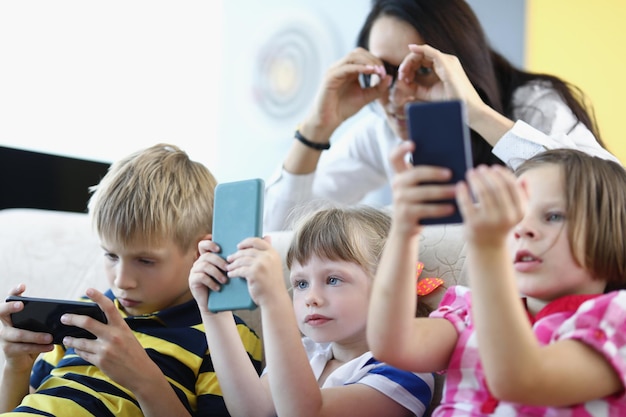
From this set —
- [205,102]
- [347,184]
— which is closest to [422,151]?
[347,184]

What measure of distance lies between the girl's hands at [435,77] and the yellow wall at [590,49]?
1093mm

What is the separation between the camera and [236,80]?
125 inches

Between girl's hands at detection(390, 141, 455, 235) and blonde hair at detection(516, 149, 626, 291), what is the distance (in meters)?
0.22

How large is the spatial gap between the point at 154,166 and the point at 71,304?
0.32 metres

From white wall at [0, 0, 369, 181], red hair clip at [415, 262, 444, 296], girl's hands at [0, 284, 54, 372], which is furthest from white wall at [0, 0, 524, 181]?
red hair clip at [415, 262, 444, 296]

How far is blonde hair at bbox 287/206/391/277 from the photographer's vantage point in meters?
1.15

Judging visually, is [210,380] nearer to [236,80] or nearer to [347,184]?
[347,184]

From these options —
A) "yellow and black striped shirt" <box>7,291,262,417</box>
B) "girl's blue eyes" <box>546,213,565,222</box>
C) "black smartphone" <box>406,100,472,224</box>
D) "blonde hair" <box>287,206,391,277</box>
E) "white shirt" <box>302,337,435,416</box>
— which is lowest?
"yellow and black striped shirt" <box>7,291,262,417</box>

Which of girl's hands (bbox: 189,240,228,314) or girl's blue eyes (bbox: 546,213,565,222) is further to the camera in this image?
girl's hands (bbox: 189,240,228,314)

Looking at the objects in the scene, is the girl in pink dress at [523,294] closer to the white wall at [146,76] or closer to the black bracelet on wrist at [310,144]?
the black bracelet on wrist at [310,144]

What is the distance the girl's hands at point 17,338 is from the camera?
115cm

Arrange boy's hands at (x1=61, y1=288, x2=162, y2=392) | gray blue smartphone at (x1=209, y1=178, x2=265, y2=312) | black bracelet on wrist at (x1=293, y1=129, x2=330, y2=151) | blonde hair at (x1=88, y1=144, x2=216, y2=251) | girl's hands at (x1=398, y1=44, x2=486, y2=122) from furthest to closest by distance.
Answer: black bracelet on wrist at (x1=293, y1=129, x2=330, y2=151) < girl's hands at (x1=398, y1=44, x2=486, y2=122) < blonde hair at (x1=88, y1=144, x2=216, y2=251) < boy's hands at (x1=61, y1=288, x2=162, y2=392) < gray blue smartphone at (x1=209, y1=178, x2=265, y2=312)

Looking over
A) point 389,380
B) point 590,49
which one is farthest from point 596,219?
point 590,49

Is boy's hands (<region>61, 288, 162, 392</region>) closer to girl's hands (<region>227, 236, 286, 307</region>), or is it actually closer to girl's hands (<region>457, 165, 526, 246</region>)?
girl's hands (<region>227, 236, 286, 307</region>)
